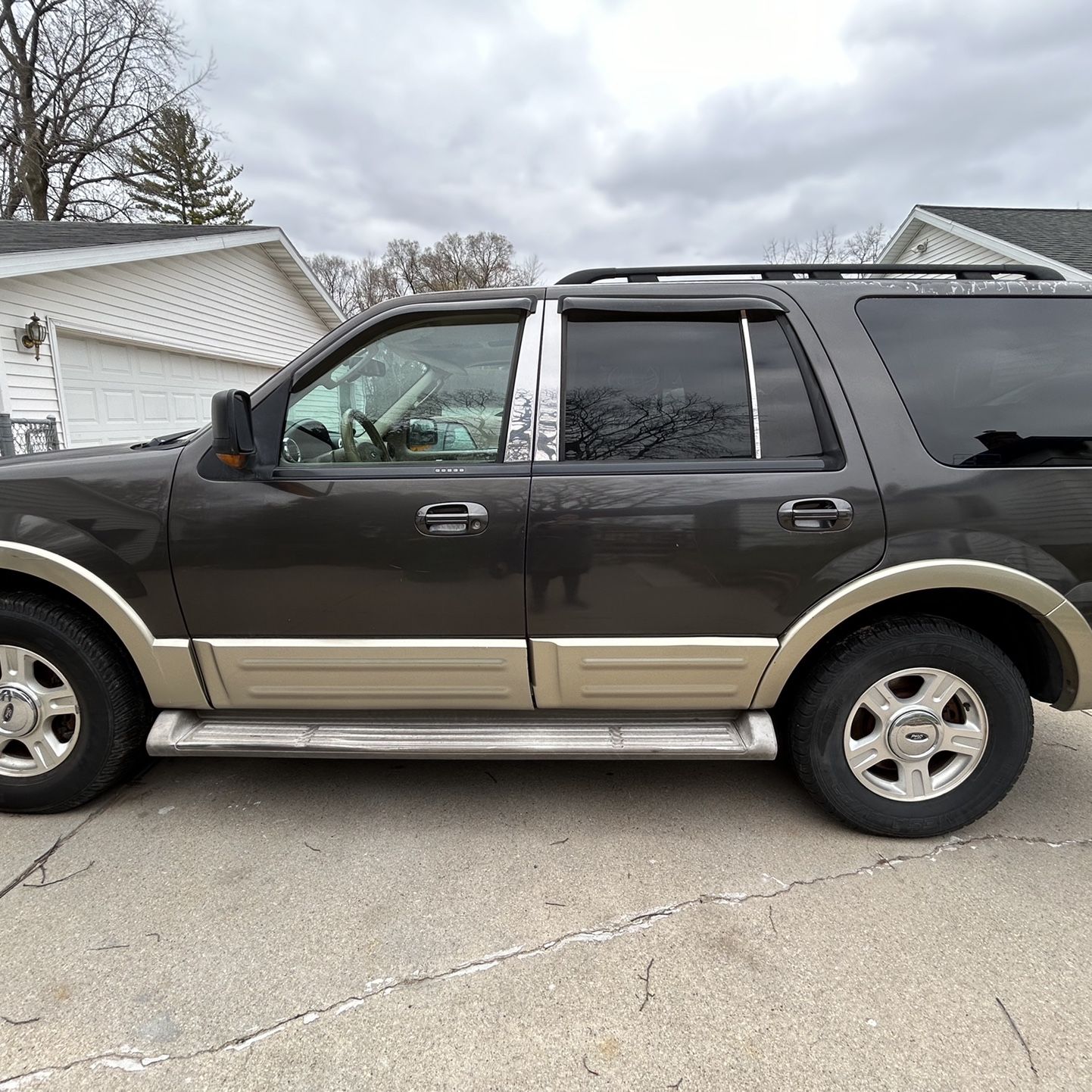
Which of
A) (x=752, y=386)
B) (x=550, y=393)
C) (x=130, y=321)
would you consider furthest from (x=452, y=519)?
(x=130, y=321)

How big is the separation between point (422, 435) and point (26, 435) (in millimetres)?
7318

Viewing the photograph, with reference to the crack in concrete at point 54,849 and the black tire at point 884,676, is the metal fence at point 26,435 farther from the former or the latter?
the black tire at point 884,676

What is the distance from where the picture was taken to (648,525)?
2.17 m

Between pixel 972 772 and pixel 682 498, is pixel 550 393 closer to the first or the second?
pixel 682 498

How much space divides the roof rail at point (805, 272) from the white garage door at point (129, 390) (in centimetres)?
788

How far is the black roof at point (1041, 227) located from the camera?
11.1m

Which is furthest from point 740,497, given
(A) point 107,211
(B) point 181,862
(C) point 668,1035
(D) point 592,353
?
(A) point 107,211

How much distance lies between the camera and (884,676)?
231cm

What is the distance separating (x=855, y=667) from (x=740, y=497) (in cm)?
77

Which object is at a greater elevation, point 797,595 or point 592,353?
point 592,353

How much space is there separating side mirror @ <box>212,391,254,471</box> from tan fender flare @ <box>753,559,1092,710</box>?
78.1 inches

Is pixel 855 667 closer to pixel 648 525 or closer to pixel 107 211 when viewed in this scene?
pixel 648 525

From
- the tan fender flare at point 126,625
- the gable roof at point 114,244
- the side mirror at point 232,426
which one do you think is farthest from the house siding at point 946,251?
the tan fender flare at point 126,625

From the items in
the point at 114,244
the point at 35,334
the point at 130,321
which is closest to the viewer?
the point at 35,334
